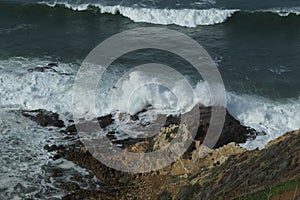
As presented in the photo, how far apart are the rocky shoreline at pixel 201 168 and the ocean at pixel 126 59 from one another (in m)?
0.65

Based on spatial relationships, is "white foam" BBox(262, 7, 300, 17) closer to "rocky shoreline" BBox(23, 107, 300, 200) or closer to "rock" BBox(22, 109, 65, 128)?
"rocky shoreline" BBox(23, 107, 300, 200)

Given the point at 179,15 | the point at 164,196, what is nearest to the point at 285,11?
the point at 179,15

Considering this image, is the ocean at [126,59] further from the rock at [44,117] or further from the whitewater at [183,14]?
the rock at [44,117]

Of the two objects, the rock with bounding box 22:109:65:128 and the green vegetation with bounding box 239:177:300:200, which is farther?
the rock with bounding box 22:109:65:128

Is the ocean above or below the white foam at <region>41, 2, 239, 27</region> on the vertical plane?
below

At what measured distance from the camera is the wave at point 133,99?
2159 centimetres

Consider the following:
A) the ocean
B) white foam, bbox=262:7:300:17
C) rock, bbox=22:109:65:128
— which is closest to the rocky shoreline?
rock, bbox=22:109:65:128

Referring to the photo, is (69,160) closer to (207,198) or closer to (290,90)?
(207,198)

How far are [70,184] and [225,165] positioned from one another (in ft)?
18.3

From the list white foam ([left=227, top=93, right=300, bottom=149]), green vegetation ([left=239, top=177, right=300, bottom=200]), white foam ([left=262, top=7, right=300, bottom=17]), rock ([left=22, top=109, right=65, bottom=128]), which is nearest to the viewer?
green vegetation ([left=239, top=177, right=300, bottom=200])

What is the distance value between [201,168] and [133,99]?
5.68 m

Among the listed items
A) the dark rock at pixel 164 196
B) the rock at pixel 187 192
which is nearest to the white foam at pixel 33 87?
the dark rock at pixel 164 196

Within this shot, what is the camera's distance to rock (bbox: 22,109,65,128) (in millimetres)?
21531

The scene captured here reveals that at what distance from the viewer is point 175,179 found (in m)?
17.8
